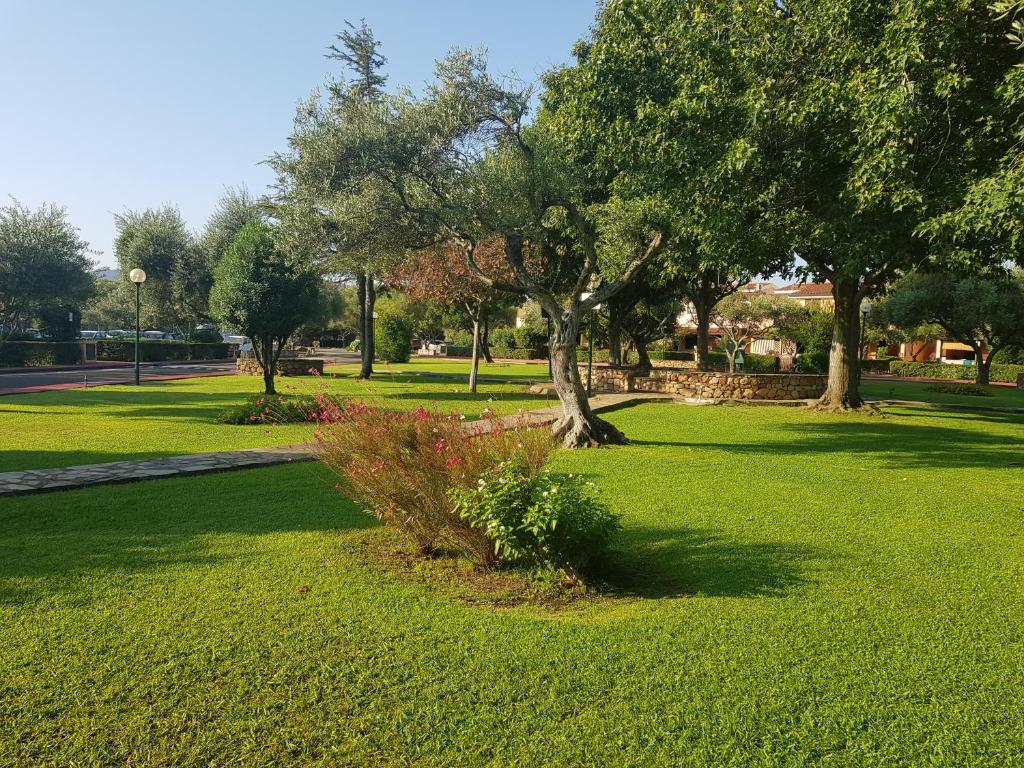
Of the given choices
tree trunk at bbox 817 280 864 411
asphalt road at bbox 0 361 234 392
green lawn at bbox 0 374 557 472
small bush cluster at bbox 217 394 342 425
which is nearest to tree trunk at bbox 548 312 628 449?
green lawn at bbox 0 374 557 472

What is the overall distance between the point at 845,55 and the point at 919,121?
1553 mm

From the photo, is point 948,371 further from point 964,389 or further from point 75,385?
point 75,385

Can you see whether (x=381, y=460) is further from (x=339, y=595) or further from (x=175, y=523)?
(x=175, y=523)

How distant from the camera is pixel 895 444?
541 inches

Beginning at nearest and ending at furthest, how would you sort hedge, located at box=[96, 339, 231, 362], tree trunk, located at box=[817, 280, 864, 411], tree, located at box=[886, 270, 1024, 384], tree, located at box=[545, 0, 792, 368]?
tree, located at box=[545, 0, 792, 368] < tree trunk, located at box=[817, 280, 864, 411] < tree, located at box=[886, 270, 1024, 384] < hedge, located at box=[96, 339, 231, 362]

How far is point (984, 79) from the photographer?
896cm

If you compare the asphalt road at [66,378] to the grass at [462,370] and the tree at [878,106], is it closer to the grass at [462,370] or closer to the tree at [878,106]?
the grass at [462,370]

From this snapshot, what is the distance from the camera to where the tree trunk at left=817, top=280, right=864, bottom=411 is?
19.8m

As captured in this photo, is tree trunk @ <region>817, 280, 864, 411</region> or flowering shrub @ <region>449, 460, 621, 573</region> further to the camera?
tree trunk @ <region>817, 280, 864, 411</region>

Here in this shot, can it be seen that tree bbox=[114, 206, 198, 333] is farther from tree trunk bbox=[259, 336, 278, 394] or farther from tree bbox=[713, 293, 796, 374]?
tree bbox=[713, 293, 796, 374]

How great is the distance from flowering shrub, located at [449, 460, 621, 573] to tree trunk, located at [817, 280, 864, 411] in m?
16.7

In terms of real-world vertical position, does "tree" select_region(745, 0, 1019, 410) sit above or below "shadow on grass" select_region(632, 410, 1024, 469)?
above

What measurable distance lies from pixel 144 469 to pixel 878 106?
10.1m

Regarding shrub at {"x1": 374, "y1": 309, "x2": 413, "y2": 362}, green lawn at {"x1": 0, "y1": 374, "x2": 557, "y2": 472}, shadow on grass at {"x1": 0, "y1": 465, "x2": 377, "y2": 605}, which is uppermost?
shrub at {"x1": 374, "y1": 309, "x2": 413, "y2": 362}
